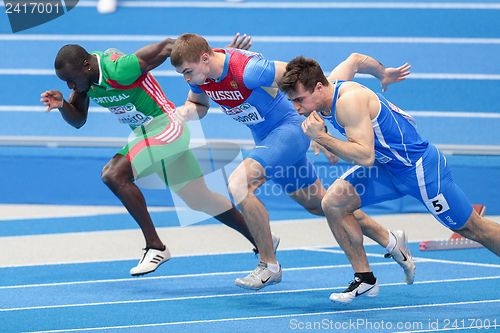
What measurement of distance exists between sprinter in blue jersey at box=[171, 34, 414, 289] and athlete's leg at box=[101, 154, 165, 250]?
0.72 metres

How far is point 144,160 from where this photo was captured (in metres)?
7.58

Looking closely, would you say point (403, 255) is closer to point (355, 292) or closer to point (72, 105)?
point (355, 292)

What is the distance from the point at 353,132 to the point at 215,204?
1.67m

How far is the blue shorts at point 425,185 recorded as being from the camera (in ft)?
21.1

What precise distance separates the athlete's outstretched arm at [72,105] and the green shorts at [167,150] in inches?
14.5

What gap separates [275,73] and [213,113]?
452 centimetres

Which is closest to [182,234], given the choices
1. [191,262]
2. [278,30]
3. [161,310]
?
[191,262]

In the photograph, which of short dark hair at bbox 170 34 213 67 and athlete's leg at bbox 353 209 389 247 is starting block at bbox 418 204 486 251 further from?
short dark hair at bbox 170 34 213 67

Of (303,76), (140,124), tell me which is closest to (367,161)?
(303,76)

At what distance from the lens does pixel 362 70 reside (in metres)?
7.09

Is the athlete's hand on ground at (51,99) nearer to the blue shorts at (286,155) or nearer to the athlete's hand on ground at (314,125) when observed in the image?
the blue shorts at (286,155)

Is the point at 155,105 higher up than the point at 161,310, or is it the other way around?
the point at 155,105

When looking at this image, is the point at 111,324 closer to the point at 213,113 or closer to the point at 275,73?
the point at 275,73

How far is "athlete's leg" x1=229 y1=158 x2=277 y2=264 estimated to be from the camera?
6871 millimetres
